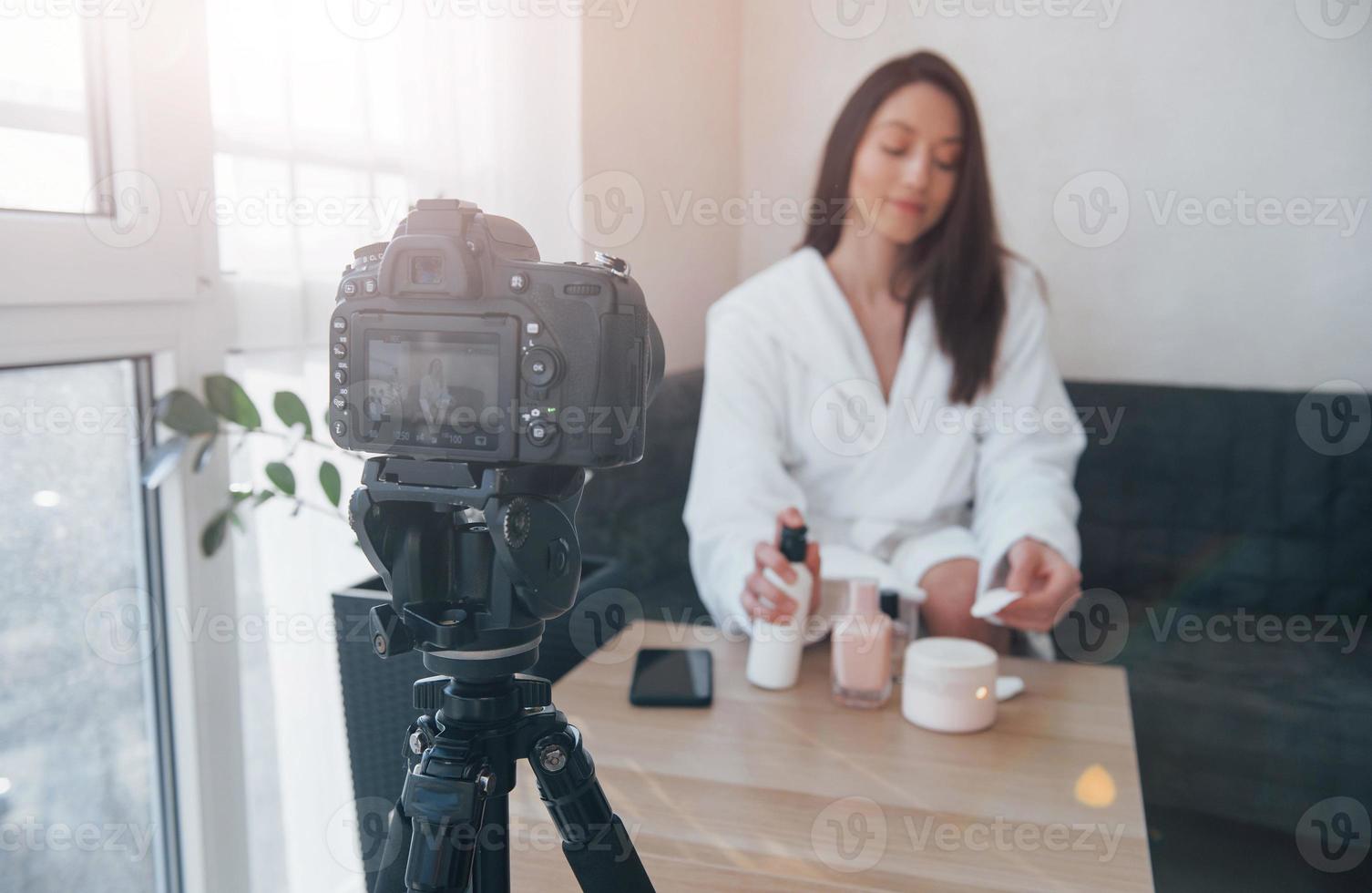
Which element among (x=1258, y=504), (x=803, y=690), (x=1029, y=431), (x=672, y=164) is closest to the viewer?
(x=803, y=690)

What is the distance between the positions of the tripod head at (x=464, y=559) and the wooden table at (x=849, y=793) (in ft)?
0.79

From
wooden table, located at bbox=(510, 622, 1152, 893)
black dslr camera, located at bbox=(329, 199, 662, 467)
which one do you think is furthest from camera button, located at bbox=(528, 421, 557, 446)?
wooden table, located at bbox=(510, 622, 1152, 893)

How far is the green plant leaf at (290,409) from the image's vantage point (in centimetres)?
113

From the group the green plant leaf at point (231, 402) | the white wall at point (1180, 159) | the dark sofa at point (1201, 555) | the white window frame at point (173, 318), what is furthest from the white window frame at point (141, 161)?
the white wall at point (1180, 159)

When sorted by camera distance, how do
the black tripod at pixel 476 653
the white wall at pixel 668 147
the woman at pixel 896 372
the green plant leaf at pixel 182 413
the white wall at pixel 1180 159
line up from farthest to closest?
the white wall at pixel 1180 159
the white wall at pixel 668 147
the woman at pixel 896 372
the green plant leaf at pixel 182 413
the black tripod at pixel 476 653

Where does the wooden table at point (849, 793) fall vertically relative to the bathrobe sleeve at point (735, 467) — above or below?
below

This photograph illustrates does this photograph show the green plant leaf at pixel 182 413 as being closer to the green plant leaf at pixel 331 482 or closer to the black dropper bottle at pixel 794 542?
the green plant leaf at pixel 331 482

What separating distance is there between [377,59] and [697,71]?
106 cm

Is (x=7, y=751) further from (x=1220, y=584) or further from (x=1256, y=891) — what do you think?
→ (x=1220, y=584)

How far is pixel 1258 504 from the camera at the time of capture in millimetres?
1878

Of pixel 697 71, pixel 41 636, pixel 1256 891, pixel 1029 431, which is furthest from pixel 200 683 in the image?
pixel 697 71

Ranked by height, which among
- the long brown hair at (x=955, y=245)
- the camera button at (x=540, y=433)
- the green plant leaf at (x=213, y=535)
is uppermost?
the long brown hair at (x=955, y=245)

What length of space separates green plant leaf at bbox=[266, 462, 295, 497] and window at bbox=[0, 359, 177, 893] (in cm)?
17

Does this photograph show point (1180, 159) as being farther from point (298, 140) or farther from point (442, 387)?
point (442, 387)
